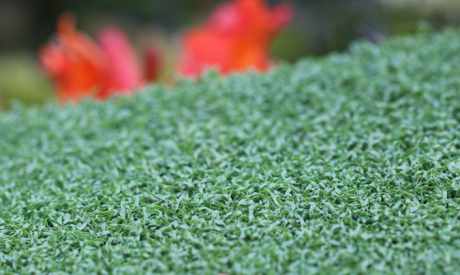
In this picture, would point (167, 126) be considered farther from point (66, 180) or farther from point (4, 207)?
point (4, 207)

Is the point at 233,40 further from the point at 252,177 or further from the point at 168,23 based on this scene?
the point at 168,23

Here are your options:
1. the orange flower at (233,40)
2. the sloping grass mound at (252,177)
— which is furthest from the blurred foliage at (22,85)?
the sloping grass mound at (252,177)

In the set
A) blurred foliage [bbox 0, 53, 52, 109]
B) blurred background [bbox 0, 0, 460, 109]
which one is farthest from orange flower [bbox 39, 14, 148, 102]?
blurred foliage [bbox 0, 53, 52, 109]

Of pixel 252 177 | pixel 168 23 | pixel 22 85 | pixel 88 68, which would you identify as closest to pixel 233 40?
pixel 88 68

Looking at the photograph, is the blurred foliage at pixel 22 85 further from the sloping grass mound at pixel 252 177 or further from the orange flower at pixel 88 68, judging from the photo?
the sloping grass mound at pixel 252 177

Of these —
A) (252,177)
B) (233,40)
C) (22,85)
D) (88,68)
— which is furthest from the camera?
(22,85)

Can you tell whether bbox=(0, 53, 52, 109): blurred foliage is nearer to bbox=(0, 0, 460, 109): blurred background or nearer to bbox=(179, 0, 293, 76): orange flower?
bbox=(0, 0, 460, 109): blurred background
